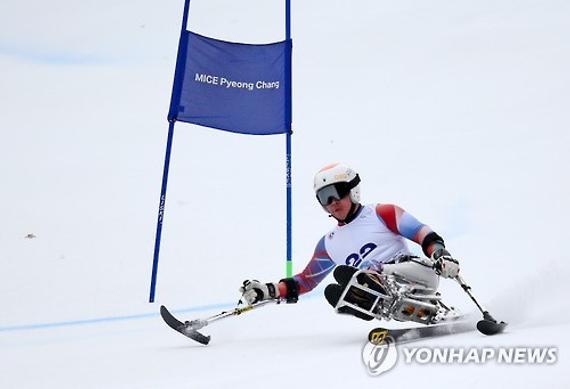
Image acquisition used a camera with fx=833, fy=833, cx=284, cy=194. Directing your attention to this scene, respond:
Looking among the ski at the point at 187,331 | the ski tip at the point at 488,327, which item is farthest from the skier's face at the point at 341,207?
the ski tip at the point at 488,327

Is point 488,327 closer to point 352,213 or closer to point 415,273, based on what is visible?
point 415,273

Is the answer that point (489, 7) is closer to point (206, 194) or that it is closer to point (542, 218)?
point (206, 194)

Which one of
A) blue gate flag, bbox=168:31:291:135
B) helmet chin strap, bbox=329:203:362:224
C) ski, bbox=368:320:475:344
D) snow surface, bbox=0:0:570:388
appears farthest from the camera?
blue gate flag, bbox=168:31:291:135

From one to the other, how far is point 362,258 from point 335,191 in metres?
0.43

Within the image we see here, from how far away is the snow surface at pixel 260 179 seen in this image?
4.45m

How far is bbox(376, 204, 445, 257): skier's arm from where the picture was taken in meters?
Answer: 4.57

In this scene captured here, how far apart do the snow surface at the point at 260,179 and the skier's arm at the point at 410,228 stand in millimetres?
619

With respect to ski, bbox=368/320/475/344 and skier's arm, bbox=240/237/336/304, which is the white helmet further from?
ski, bbox=368/320/475/344

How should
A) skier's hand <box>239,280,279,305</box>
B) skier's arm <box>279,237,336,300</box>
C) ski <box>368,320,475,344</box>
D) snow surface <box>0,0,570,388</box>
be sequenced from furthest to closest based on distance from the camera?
skier's arm <box>279,237,336,300</box> < skier's hand <box>239,280,279,305</box> < snow surface <box>0,0,570,388</box> < ski <box>368,320,475,344</box>

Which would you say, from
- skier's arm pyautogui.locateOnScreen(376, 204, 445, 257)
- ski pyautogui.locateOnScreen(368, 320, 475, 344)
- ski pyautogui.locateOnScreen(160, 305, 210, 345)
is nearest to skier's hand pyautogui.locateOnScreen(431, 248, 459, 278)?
skier's arm pyautogui.locateOnScreen(376, 204, 445, 257)

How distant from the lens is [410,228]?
15.5 feet

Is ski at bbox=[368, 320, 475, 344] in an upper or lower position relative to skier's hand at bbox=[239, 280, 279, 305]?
lower

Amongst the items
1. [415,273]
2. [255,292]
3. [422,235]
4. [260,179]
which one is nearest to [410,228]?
[422,235]

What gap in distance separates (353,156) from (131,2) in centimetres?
856
